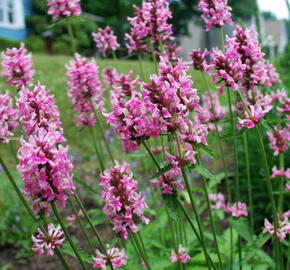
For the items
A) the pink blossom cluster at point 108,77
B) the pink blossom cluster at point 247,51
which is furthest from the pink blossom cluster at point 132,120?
the pink blossom cluster at point 108,77

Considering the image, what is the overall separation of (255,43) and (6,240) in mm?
3427

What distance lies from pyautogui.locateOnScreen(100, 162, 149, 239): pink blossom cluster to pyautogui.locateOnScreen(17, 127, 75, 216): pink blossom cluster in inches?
8.4

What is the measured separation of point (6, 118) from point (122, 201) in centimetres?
67

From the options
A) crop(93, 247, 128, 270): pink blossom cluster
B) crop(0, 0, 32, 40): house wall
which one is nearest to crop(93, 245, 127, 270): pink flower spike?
crop(93, 247, 128, 270): pink blossom cluster

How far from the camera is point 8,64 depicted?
2084 millimetres

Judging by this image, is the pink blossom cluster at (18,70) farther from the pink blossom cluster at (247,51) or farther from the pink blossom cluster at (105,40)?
the pink blossom cluster at (247,51)

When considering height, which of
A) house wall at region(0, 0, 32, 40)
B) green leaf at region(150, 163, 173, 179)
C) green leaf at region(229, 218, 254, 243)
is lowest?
house wall at region(0, 0, 32, 40)

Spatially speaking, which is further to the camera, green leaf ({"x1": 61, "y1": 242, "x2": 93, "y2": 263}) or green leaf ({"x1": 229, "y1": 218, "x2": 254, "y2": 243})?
green leaf ({"x1": 229, "y1": 218, "x2": 254, "y2": 243})

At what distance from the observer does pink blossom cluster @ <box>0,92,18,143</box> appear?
5.03ft

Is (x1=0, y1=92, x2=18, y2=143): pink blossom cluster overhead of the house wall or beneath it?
overhead

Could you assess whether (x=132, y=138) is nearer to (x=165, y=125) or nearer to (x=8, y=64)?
(x=165, y=125)

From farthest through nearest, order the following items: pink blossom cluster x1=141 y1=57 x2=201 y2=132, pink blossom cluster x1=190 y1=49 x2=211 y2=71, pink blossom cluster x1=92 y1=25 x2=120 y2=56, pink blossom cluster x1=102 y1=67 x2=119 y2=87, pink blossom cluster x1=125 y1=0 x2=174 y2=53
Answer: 1. pink blossom cluster x1=102 y1=67 x2=119 y2=87
2. pink blossom cluster x1=92 y1=25 x2=120 y2=56
3. pink blossom cluster x1=190 y1=49 x2=211 y2=71
4. pink blossom cluster x1=125 y1=0 x2=174 y2=53
5. pink blossom cluster x1=141 y1=57 x2=201 y2=132

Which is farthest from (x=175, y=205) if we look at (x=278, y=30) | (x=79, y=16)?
(x=278, y=30)

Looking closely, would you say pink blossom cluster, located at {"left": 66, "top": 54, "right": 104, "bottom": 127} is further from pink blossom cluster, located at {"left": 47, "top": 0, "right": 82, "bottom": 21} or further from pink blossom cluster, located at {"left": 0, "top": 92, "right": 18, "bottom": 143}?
pink blossom cluster, located at {"left": 0, "top": 92, "right": 18, "bottom": 143}
